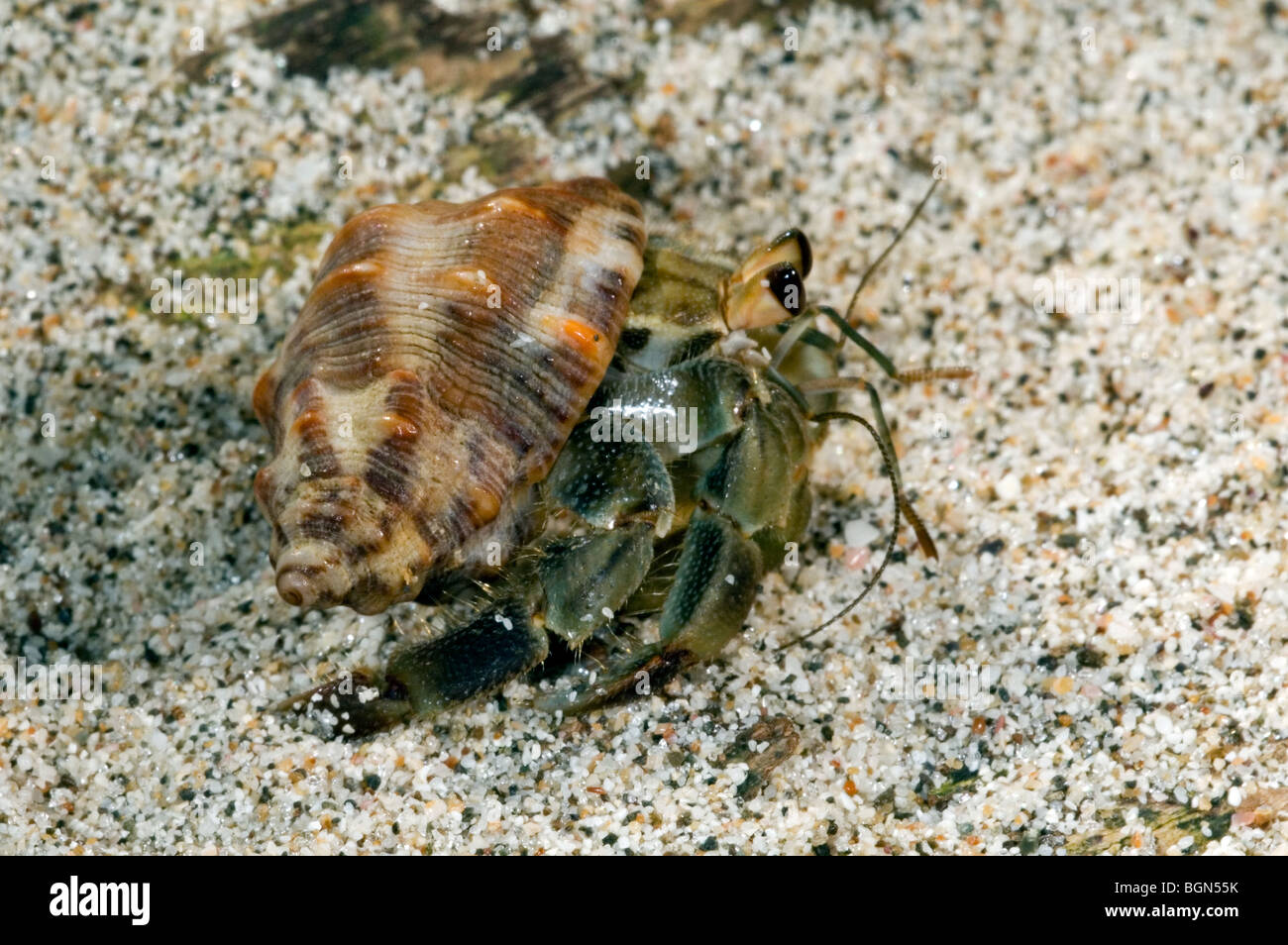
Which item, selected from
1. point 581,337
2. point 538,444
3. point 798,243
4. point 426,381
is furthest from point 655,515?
point 798,243

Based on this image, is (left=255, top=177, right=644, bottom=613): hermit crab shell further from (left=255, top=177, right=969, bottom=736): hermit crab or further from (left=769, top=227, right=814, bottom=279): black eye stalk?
(left=769, top=227, right=814, bottom=279): black eye stalk

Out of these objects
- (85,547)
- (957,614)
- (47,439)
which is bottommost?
(957,614)

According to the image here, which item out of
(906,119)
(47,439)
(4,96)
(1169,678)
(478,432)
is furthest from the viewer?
(906,119)

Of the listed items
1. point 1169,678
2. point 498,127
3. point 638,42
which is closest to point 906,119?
point 638,42

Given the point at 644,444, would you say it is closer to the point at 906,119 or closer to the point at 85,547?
the point at 85,547

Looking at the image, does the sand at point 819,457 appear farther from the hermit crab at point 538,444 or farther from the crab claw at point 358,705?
the hermit crab at point 538,444

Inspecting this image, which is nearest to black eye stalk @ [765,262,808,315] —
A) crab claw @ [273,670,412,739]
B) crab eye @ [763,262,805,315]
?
crab eye @ [763,262,805,315]

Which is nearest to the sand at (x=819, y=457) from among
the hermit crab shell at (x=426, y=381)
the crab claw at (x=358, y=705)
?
the crab claw at (x=358, y=705)
